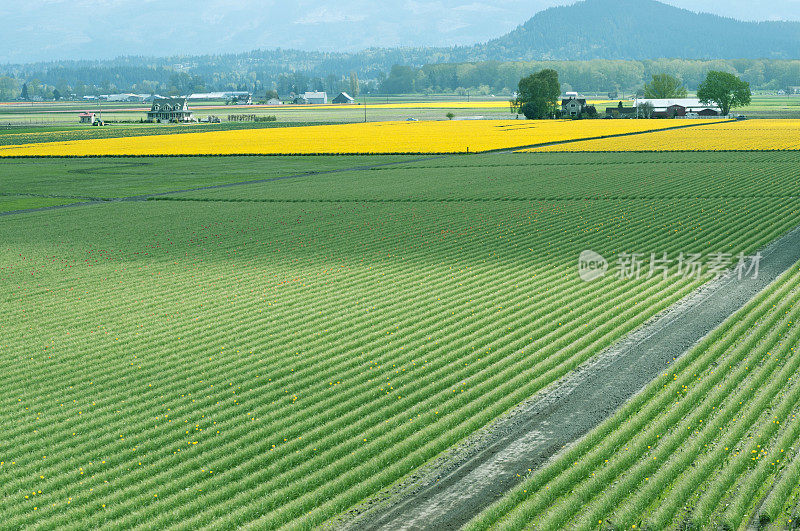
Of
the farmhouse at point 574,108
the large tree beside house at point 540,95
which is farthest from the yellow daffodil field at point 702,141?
the large tree beside house at point 540,95

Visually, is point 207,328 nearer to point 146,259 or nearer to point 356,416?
point 356,416

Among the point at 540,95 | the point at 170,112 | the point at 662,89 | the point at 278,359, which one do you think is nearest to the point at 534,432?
the point at 278,359

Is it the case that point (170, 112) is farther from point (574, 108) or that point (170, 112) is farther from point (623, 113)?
point (623, 113)

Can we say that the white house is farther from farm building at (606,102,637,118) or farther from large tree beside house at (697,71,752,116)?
large tree beside house at (697,71,752,116)

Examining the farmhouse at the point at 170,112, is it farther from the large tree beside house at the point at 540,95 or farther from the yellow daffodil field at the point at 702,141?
the yellow daffodil field at the point at 702,141

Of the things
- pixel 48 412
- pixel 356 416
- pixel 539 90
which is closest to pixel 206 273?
pixel 48 412

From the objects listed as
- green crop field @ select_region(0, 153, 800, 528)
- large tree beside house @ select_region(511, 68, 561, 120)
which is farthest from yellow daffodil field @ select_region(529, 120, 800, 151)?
large tree beside house @ select_region(511, 68, 561, 120)
